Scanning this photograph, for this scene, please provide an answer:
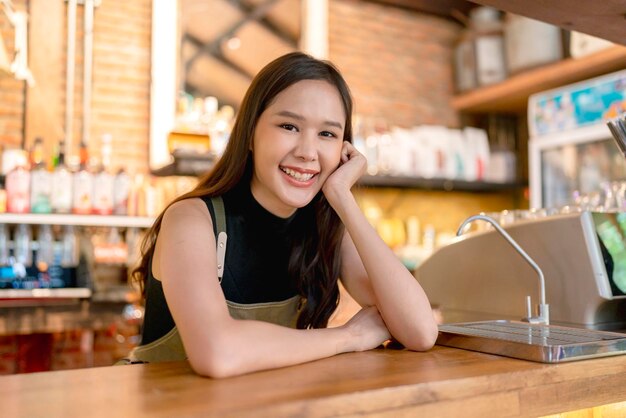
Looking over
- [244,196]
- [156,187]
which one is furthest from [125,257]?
[244,196]

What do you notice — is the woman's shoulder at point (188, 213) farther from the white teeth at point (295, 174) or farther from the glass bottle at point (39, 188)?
the glass bottle at point (39, 188)

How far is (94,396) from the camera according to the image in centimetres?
86

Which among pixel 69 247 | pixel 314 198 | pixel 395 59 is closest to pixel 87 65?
pixel 69 247

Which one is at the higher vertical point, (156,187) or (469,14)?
(469,14)

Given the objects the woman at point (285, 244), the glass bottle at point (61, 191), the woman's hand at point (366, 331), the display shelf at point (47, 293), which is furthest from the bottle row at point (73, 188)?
the woman's hand at point (366, 331)

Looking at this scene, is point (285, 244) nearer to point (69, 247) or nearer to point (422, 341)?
point (422, 341)

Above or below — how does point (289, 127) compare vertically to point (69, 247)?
above

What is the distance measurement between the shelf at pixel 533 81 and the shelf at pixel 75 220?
8.24ft

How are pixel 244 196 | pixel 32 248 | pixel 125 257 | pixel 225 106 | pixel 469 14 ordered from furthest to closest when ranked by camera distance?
pixel 469 14, pixel 225 106, pixel 125 257, pixel 32 248, pixel 244 196

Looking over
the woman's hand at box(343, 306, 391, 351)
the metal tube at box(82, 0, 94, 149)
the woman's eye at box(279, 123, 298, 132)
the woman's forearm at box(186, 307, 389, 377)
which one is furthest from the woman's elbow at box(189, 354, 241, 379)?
the metal tube at box(82, 0, 94, 149)

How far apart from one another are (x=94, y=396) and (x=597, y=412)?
0.85 m

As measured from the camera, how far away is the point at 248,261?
1564 millimetres

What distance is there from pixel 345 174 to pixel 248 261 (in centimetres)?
32

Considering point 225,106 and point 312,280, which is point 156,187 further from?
point 312,280
